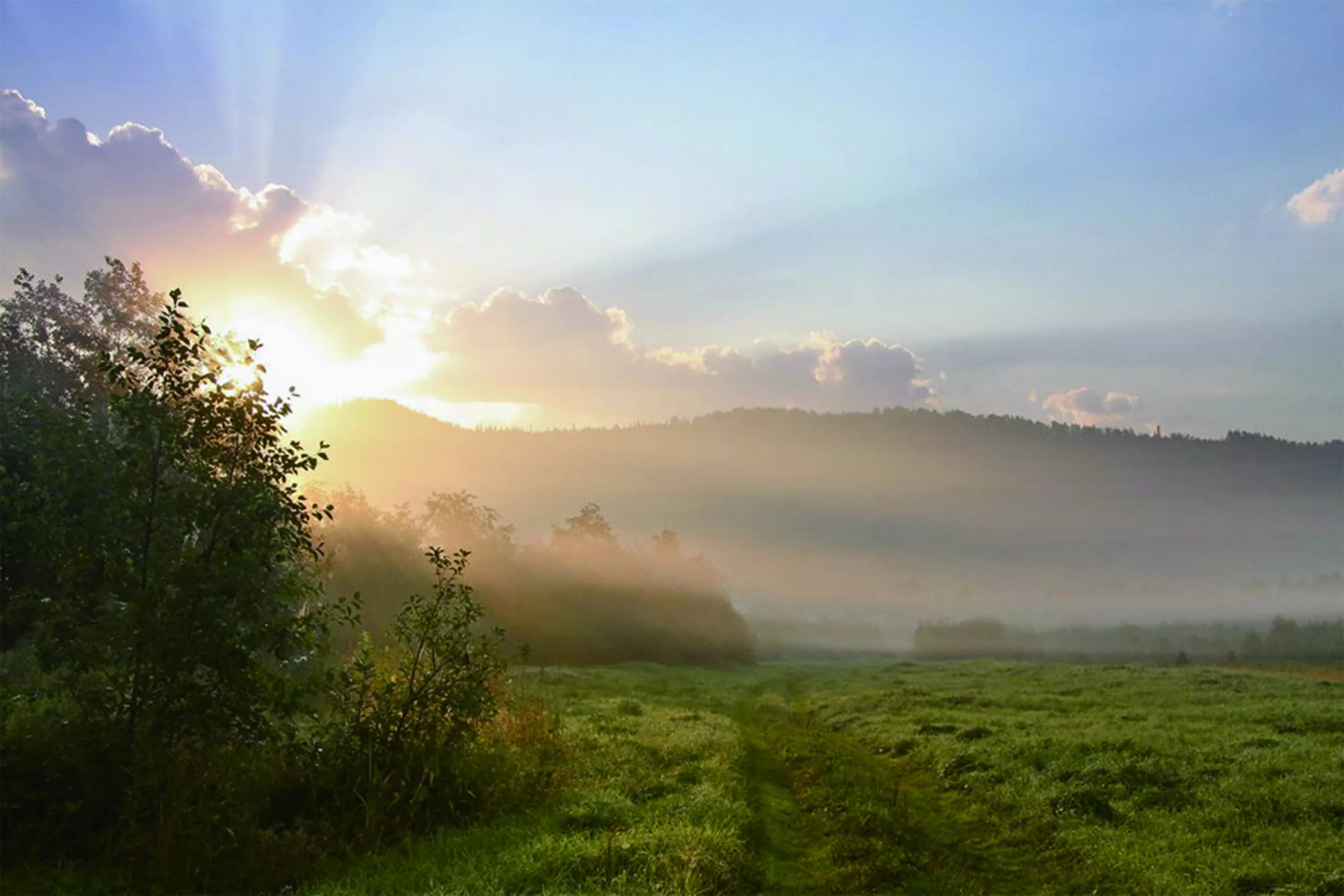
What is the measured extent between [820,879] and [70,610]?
10.7 meters

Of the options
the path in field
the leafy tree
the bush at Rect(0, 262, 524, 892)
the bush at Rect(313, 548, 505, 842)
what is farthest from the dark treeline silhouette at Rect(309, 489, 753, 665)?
the leafy tree

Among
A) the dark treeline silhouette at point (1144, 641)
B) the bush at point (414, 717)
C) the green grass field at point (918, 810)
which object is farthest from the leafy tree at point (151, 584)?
the dark treeline silhouette at point (1144, 641)

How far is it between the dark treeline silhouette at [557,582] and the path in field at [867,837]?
56182 millimetres

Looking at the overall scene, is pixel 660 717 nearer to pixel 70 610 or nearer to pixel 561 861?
pixel 561 861

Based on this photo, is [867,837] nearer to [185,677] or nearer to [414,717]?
[414,717]

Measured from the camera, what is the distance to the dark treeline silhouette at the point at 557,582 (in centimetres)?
7731

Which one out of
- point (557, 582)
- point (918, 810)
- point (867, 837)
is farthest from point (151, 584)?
point (557, 582)

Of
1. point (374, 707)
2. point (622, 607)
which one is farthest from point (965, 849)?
point (622, 607)

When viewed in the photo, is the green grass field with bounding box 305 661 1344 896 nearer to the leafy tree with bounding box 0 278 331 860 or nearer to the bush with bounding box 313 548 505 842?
the bush with bounding box 313 548 505 842

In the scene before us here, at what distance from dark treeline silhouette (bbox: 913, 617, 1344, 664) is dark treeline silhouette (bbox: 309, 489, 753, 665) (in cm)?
5987

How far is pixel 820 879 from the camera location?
11.8 meters

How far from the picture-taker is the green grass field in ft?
36.8

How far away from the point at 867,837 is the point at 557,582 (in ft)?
267

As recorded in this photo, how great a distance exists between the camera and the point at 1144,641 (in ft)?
556
